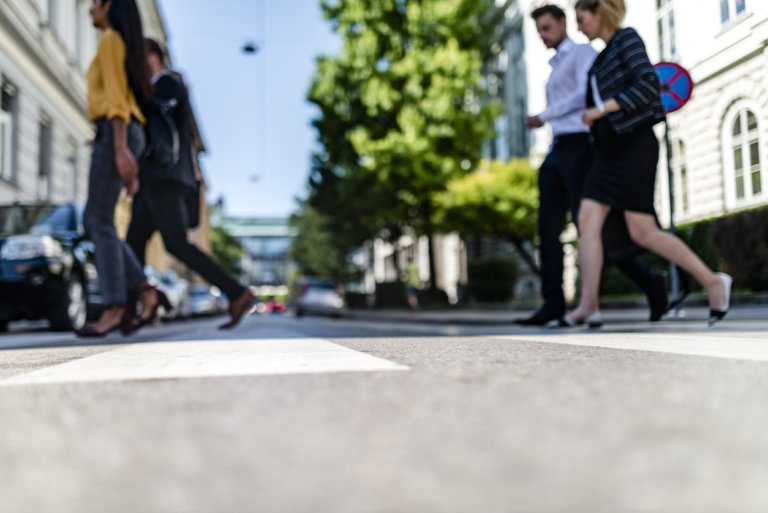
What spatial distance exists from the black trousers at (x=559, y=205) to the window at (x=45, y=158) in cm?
1527

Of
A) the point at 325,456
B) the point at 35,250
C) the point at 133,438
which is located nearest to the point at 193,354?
the point at 133,438

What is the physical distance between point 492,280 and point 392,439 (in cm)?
2074

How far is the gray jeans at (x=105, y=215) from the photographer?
18.1ft

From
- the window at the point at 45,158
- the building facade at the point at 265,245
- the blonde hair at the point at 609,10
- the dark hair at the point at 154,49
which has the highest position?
the building facade at the point at 265,245

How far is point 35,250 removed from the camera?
8.38m

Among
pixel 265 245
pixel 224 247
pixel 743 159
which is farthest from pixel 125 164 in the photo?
pixel 265 245

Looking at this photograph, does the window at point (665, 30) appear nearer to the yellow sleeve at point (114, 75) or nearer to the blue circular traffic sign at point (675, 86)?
the blue circular traffic sign at point (675, 86)

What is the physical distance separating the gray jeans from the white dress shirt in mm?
3249

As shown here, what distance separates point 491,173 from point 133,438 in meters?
18.4

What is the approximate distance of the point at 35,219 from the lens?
9445 mm

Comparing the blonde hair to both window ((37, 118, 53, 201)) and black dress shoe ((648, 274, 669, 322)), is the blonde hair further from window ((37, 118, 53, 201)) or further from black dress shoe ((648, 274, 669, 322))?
window ((37, 118, 53, 201))

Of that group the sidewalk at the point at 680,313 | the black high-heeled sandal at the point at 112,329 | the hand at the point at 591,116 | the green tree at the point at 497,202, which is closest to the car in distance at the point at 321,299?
the green tree at the point at 497,202

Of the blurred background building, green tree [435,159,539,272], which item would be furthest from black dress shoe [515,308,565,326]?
green tree [435,159,539,272]

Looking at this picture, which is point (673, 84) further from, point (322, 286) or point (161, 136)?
point (322, 286)
